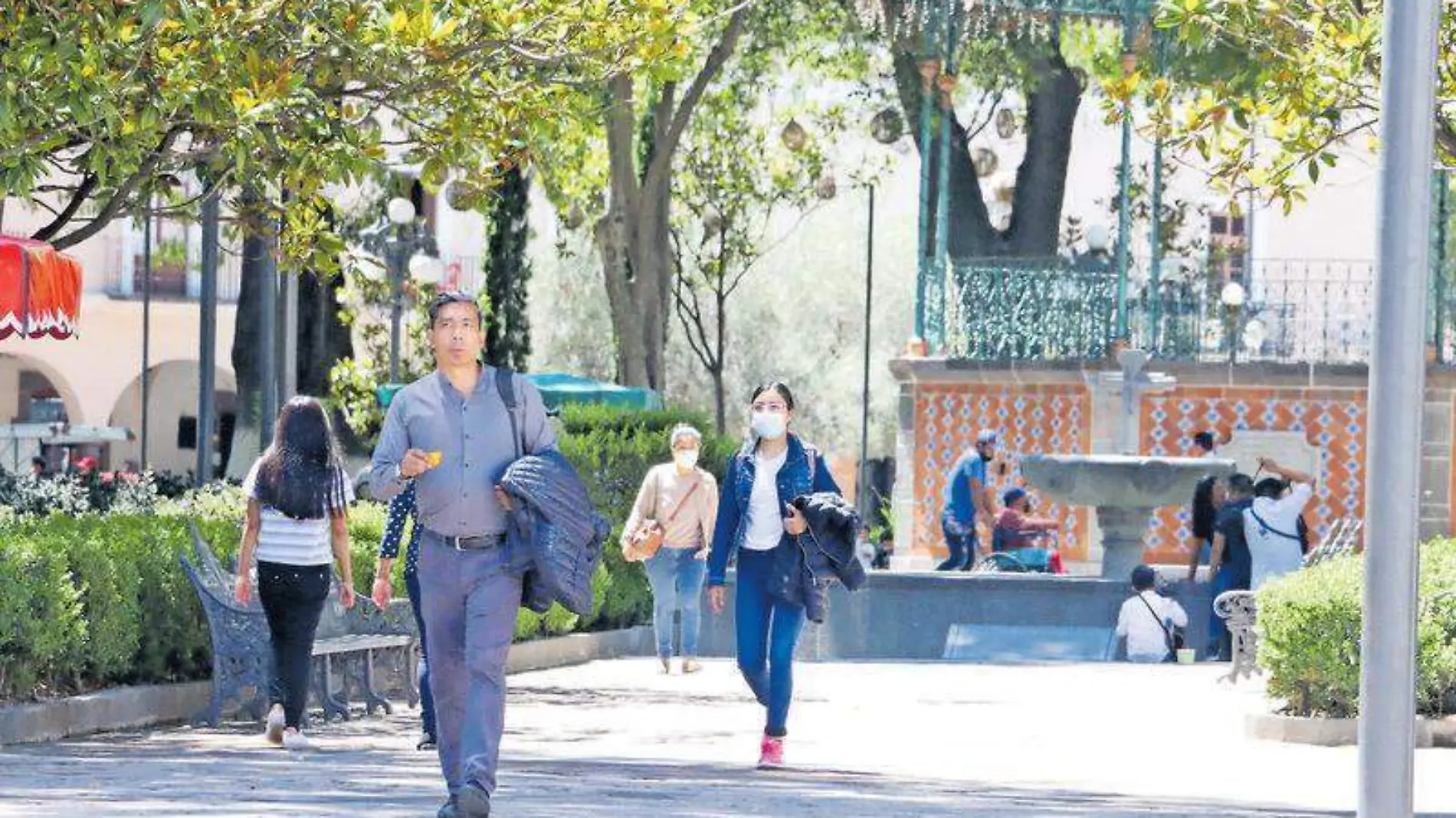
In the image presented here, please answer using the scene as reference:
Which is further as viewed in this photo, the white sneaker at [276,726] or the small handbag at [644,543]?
the small handbag at [644,543]

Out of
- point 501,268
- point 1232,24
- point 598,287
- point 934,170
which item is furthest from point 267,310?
point 598,287

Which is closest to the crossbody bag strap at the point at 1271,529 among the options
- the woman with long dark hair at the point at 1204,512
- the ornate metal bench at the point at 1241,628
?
the woman with long dark hair at the point at 1204,512

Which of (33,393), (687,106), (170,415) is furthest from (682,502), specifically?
(170,415)

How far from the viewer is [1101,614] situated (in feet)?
81.3

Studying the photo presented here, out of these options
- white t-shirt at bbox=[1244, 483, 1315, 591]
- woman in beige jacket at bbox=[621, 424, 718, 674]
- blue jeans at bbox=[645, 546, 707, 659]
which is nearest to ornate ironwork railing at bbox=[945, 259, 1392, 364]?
white t-shirt at bbox=[1244, 483, 1315, 591]

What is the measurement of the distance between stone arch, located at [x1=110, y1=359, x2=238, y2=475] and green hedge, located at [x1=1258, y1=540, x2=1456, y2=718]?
44710mm

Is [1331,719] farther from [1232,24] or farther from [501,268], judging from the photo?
[501,268]

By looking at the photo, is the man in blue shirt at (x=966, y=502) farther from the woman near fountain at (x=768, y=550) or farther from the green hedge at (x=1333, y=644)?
the woman near fountain at (x=768, y=550)

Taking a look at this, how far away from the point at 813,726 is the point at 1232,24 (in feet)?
13.1

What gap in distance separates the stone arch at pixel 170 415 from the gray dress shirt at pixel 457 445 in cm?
4901

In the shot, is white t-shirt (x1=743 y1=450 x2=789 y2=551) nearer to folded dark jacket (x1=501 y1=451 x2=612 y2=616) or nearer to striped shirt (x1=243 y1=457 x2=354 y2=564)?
striped shirt (x1=243 y1=457 x2=354 y2=564)

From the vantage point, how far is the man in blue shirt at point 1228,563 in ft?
78.5

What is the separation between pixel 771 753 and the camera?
13539 mm

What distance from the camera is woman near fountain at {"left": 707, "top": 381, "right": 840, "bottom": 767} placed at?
13.5 meters
